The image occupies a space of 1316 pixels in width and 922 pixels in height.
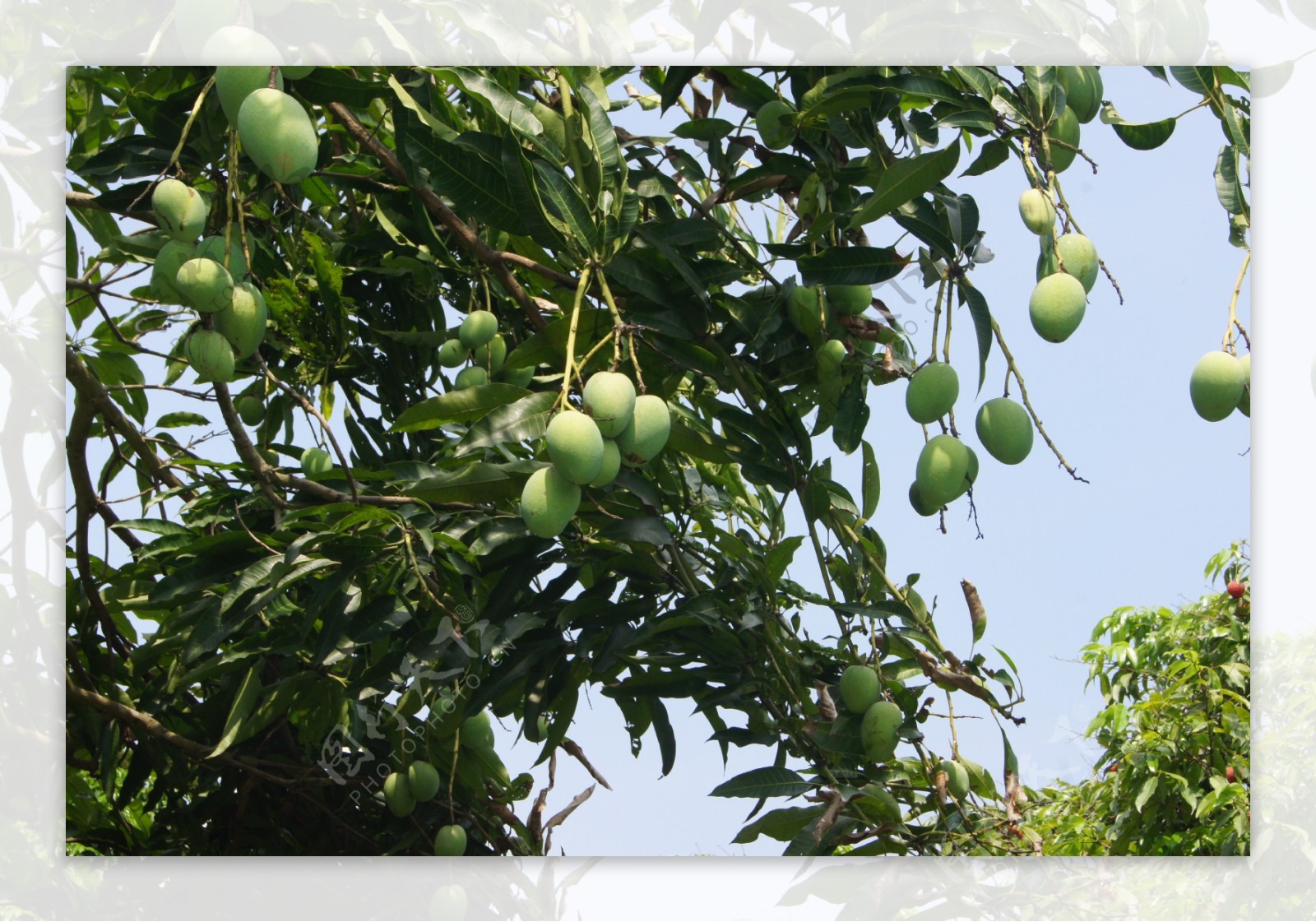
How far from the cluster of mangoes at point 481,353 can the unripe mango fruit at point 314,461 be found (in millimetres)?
262

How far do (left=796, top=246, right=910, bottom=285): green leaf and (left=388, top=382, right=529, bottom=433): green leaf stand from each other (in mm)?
320

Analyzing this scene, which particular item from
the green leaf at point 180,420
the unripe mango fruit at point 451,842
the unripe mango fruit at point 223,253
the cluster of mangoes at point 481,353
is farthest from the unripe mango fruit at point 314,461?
the unripe mango fruit at point 223,253

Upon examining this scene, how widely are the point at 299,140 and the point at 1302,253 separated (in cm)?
121

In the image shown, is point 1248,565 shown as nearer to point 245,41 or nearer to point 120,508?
point 245,41

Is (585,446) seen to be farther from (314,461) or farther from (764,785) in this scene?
(314,461)

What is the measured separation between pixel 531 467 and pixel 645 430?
0.28 meters

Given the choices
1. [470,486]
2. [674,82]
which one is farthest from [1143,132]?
[470,486]

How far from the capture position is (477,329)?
1.69 metres

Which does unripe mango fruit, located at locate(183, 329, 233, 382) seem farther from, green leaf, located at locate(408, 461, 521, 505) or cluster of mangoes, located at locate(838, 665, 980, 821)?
cluster of mangoes, located at locate(838, 665, 980, 821)

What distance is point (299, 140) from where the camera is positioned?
3.81 feet

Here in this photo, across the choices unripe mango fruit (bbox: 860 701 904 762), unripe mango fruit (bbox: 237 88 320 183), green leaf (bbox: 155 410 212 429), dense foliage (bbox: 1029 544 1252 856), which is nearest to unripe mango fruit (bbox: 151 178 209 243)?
unripe mango fruit (bbox: 237 88 320 183)

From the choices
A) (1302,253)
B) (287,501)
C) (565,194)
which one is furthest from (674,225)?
(1302,253)

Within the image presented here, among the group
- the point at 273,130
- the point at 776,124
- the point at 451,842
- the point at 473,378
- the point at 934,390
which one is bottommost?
the point at 451,842

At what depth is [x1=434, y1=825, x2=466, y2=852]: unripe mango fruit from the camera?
68.6 inches
